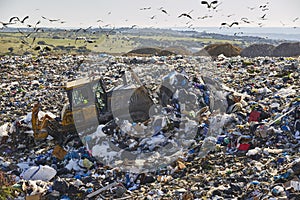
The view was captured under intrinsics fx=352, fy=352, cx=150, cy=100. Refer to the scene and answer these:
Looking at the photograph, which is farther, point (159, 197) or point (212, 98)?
point (212, 98)

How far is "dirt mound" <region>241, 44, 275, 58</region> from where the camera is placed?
16641 millimetres

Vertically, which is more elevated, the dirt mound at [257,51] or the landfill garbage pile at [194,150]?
the dirt mound at [257,51]

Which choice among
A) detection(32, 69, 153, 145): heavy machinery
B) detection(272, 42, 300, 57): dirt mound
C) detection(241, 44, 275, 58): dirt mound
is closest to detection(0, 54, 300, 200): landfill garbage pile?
detection(32, 69, 153, 145): heavy machinery

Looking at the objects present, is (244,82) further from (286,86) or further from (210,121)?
(210,121)

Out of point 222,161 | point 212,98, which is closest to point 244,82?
point 212,98

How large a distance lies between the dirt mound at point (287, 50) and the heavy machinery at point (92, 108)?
40.7 feet

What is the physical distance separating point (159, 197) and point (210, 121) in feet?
7.17

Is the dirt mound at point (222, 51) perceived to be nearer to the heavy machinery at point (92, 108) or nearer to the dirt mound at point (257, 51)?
the dirt mound at point (257, 51)

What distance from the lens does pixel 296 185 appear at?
A: 12.4ft

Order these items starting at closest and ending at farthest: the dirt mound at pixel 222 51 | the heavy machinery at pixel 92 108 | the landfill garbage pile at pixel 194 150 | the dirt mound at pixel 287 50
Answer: the landfill garbage pile at pixel 194 150, the heavy machinery at pixel 92 108, the dirt mound at pixel 287 50, the dirt mound at pixel 222 51

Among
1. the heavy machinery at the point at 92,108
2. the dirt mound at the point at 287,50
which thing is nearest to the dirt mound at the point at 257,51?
the dirt mound at the point at 287,50

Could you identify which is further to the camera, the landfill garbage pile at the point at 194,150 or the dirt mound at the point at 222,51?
the dirt mound at the point at 222,51

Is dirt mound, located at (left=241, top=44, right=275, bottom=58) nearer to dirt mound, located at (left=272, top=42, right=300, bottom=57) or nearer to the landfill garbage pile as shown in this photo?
dirt mound, located at (left=272, top=42, right=300, bottom=57)

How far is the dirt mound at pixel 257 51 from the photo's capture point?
16.6 m
